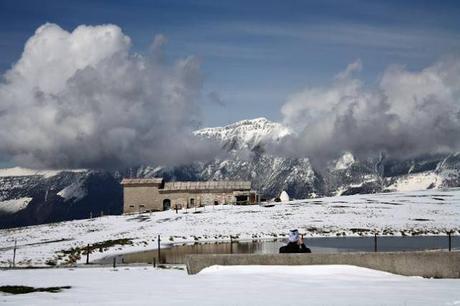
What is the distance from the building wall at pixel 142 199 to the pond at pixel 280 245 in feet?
178

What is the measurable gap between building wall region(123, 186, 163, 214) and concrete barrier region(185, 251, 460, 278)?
8353 centimetres

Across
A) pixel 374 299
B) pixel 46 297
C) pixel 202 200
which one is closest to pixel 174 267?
pixel 46 297

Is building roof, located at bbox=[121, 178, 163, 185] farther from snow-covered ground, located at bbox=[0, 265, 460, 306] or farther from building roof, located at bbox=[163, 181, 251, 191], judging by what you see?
snow-covered ground, located at bbox=[0, 265, 460, 306]

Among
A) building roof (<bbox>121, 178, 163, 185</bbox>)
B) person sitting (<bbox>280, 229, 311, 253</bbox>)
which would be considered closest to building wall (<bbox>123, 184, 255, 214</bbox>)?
building roof (<bbox>121, 178, 163, 185</bbox>)

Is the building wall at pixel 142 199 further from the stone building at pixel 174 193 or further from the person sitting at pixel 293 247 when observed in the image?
the person sitting at pixel 293 247

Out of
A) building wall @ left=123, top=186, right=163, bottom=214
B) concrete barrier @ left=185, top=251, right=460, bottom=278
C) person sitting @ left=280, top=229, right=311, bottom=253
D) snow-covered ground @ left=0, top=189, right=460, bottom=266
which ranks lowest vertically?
concrete barrier @ left=185, top=251, right=460, bottom=278

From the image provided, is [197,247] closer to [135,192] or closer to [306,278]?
[306,278]

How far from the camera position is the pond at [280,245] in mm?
41094

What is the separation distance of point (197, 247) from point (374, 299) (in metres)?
32.6

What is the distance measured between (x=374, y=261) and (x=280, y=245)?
26.5m

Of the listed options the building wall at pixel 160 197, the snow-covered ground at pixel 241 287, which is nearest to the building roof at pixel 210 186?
the building wall at pixel 160 197

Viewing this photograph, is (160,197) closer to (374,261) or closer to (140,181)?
(140,181)

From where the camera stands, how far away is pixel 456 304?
1532 cm

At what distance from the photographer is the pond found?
1618 inches
